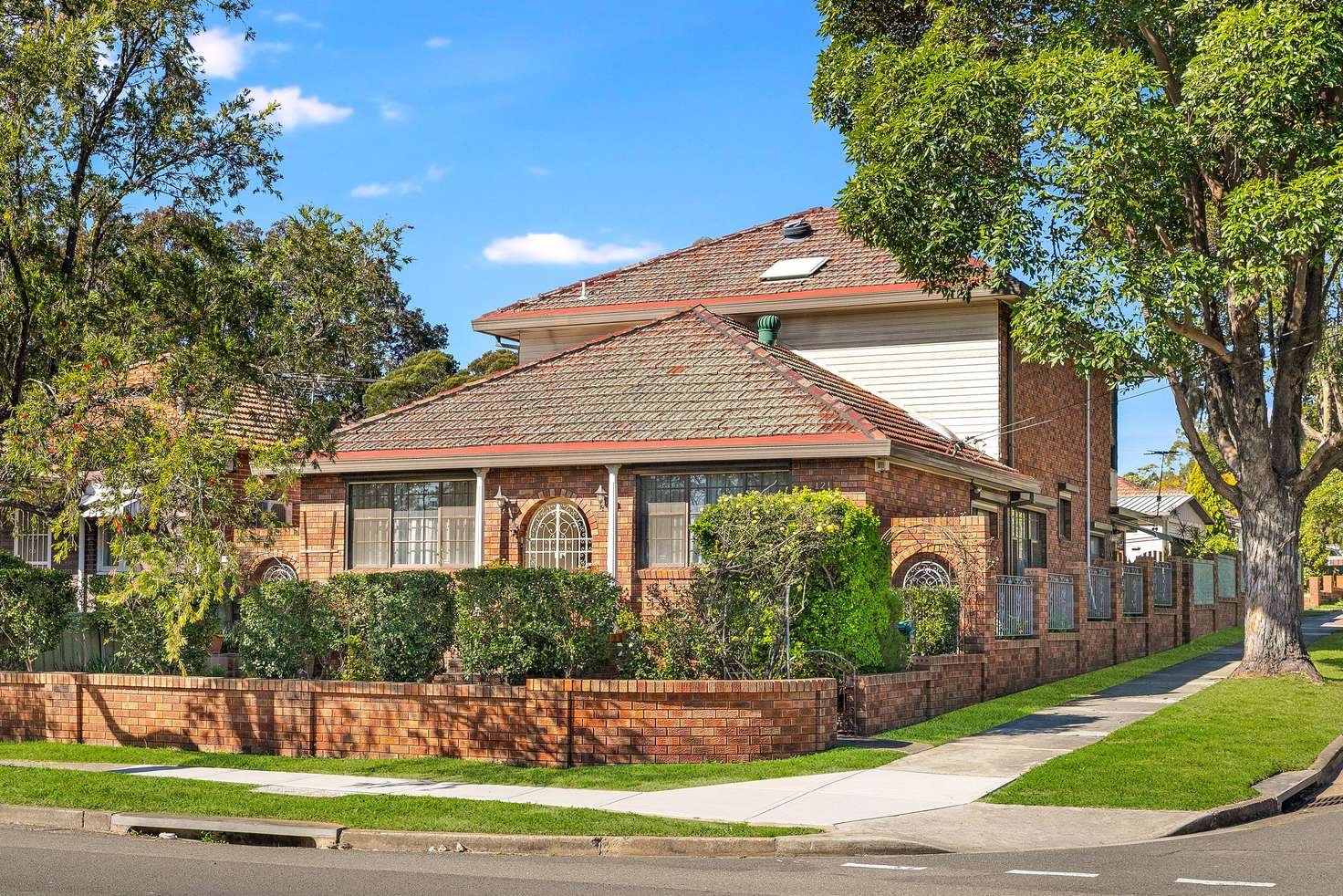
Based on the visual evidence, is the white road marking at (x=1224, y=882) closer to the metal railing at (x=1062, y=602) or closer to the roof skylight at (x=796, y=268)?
the metal railing at (x=1062, y=602)

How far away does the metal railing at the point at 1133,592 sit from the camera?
27861 millimetres

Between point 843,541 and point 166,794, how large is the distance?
24.1 feet

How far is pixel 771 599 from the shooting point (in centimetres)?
1523

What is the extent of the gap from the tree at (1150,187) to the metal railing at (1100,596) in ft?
10.8

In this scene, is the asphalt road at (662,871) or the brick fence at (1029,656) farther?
the brick fence at (1029,656)

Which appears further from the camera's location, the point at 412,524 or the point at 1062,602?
the point at 1062,602

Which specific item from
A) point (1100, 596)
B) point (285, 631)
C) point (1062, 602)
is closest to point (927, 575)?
point (1062, 602)

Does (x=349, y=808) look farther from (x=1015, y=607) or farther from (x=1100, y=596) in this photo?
(x=1100, y=596)

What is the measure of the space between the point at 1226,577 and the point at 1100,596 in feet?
49.8

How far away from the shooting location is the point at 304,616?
15984 mm

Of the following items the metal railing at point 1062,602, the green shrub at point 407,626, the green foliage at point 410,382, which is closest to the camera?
the green shrub at point 407,626

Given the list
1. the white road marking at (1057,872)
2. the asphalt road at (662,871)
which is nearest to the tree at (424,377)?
the asphalt road at (662,871)

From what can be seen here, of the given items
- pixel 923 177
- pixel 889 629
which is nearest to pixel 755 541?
pixel 889 629

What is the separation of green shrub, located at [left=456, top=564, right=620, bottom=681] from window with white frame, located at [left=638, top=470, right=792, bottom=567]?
5.20m
